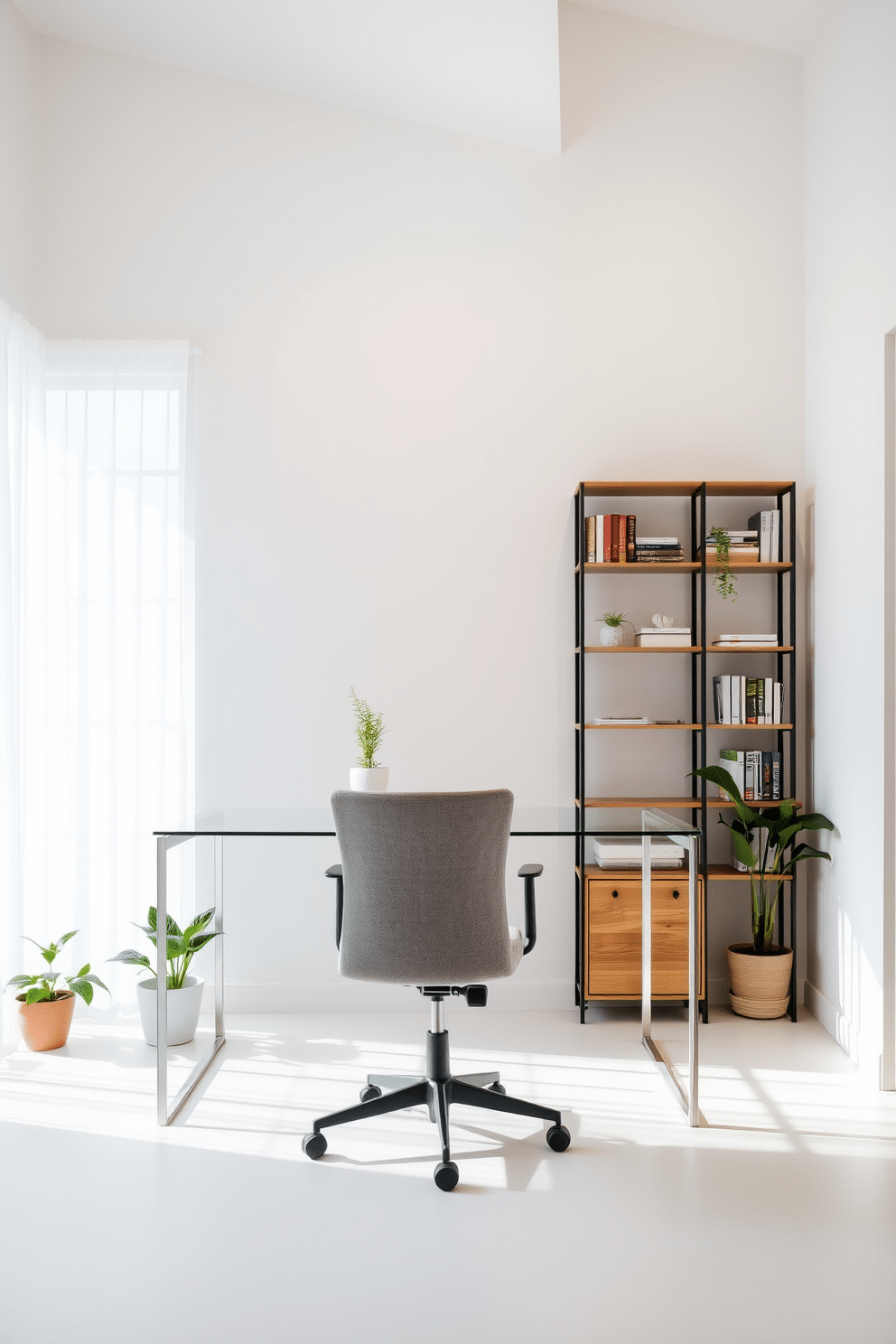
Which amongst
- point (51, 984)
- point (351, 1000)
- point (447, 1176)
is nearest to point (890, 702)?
point (447, 1176)

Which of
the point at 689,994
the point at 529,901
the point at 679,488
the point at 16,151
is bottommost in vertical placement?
the point at 689,994

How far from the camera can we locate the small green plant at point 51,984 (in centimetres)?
313

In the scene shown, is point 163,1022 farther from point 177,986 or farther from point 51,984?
point 51,984

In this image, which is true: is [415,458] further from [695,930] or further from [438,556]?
[695,930]

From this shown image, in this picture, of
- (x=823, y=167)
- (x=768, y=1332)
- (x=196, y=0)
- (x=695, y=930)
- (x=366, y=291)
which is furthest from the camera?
(x=366, y=291)

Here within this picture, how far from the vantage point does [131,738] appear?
3498 mm

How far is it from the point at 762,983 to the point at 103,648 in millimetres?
2688

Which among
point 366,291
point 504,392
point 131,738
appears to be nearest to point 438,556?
point 504,392

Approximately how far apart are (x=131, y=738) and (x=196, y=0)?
8.27 feet

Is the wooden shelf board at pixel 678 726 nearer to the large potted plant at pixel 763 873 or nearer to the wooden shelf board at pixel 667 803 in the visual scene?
the large potted plant at pixel 763 873

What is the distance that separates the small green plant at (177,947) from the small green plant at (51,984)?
0.39ft

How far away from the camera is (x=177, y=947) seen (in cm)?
321

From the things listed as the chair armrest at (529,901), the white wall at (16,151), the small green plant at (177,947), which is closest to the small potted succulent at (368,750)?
the chair armrest at (529,901)

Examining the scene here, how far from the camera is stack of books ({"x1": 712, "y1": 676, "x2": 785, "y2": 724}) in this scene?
3.48 meters
